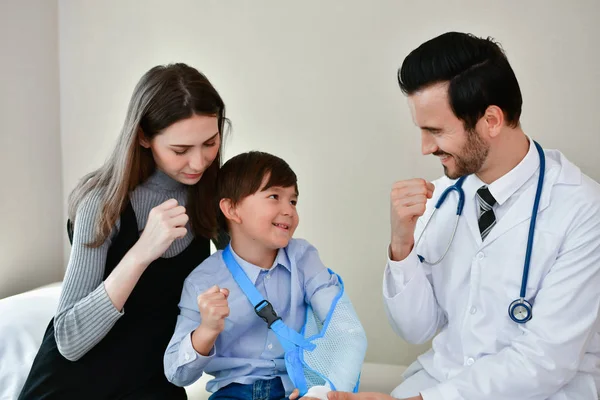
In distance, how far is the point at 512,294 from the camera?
70.0 inches

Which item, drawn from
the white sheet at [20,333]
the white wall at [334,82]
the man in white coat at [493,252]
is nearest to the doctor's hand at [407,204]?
the man in white coat at [493,252]

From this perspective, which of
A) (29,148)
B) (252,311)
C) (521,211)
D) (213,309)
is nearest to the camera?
(213,309)

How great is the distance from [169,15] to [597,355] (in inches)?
84.7

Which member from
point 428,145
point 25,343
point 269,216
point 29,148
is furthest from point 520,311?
point 29,148

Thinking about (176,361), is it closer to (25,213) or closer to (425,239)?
(425,239)

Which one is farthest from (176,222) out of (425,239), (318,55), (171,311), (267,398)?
(318,55)

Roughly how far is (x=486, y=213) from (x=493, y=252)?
0.13m

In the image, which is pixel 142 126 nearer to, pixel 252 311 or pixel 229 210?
pixel 229 210

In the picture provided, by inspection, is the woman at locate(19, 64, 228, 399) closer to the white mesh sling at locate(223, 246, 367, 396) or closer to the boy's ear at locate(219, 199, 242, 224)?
the boy's ear at locate(219, 199, 242, 224)

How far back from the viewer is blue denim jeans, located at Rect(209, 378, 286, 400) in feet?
6.14

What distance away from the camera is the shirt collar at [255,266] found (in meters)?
1.98

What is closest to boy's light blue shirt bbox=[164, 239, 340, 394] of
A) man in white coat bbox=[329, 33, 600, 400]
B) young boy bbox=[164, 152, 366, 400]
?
young boy bbox=[164, 152, 366, 400]

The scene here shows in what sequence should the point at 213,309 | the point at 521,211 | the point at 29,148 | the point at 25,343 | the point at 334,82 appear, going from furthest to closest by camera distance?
the point at 29,148, the point at 334,82, the point at 25,343, the point at 521,211, the point at 213,309

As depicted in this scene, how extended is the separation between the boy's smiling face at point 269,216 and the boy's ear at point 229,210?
0.04ft
